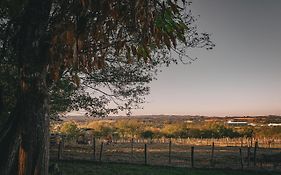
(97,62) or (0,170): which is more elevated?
(97,62)

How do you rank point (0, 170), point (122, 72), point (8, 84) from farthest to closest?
1. point (122, 72)
2. point (8, 84)
3. point (0, 170)

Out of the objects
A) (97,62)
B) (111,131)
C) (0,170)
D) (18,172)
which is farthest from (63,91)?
(111,131)

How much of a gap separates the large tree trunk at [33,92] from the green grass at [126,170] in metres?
10.9

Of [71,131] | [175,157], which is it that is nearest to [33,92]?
[175,157]

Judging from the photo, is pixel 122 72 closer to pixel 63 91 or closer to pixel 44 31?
pixel 63 91

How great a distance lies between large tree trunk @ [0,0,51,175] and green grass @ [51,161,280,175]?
10908mm

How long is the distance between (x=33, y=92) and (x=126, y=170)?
14.4 m

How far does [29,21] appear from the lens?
10609 mm

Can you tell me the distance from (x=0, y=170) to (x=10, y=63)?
248 inches

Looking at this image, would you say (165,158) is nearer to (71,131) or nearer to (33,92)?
(33,92)

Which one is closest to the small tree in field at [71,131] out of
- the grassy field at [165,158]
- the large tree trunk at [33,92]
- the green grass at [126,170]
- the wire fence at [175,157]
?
the wire fence at [175,157]

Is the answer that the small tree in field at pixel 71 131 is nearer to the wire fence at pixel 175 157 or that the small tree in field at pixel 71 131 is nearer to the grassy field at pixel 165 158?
the wire fence at pixel 175 157

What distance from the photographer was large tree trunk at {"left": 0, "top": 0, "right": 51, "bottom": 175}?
10289mm

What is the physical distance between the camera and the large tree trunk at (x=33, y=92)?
1029 cm
